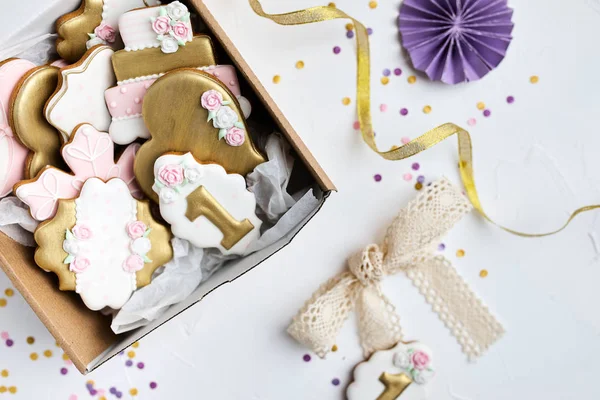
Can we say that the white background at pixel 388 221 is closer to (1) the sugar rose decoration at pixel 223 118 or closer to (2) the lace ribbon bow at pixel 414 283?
(2) the lace ribbon bow at pixel 414 283

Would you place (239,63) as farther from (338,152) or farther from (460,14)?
(460,14)

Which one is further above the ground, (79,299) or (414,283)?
(414,283)

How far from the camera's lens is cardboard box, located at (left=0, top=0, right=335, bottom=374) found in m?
0.84

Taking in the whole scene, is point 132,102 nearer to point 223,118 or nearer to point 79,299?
point 223,118

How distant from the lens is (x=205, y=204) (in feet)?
2.98

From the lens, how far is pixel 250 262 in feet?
2.88

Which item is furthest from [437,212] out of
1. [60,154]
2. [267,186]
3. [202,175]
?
[60,154]

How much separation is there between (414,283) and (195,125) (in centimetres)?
47

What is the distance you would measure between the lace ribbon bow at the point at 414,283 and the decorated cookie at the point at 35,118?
483 mm

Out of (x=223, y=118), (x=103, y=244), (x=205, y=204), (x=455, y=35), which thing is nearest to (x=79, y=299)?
(x=103, y=244)

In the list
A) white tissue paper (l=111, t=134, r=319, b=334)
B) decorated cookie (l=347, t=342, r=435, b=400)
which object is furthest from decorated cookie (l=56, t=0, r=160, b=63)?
decorated cookie (l=347, t=342, r=435, b=400)

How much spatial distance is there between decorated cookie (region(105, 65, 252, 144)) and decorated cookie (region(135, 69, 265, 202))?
3 centimetres

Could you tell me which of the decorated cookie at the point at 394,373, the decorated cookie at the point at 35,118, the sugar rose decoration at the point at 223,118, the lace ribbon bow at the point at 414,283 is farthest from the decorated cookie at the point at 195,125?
the decorated cookie at the point at 394,373

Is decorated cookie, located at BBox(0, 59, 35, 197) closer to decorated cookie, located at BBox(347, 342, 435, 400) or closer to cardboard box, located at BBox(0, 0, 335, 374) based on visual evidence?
cardboard box, located at BBox(0, 0, 335, 374)
